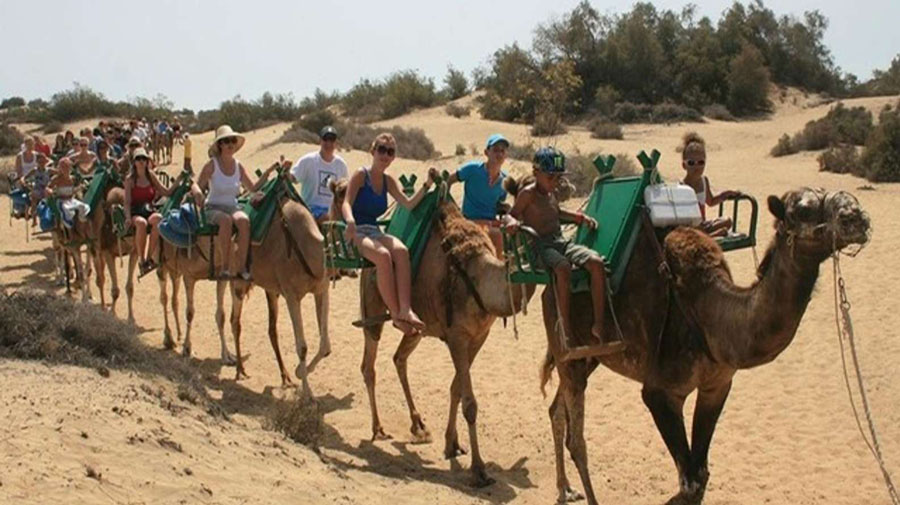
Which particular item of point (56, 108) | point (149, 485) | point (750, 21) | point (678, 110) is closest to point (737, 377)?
point (149, 485)

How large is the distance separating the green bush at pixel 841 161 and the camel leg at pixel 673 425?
21.1 meters

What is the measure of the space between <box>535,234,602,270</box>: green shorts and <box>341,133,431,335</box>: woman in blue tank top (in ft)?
4.74

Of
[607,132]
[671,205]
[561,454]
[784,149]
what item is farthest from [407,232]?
[607,132]

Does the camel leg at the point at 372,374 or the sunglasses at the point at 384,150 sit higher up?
the sunglasses at the point at 384,150

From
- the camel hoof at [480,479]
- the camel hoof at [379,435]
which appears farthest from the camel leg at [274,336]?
the camel hoof at [480,479]

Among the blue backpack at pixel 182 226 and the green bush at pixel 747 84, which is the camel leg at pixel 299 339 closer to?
the blue backpack at pixel 182 226

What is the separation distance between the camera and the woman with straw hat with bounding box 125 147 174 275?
1320cm

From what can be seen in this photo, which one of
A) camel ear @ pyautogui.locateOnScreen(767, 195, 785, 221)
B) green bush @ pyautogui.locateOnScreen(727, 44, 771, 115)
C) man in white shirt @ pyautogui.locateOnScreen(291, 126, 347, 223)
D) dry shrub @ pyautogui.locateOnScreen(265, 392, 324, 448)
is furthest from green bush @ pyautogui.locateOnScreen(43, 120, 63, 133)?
camel ear @ pyautogui.locateOnScreen(767, 195, 785, 221)

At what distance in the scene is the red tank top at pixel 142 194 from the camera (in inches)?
534

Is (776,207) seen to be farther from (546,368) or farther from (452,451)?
(452,451)

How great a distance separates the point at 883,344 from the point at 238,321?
314 inches

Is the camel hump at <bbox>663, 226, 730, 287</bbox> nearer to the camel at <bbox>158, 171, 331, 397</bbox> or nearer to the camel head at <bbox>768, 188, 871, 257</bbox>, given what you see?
the camel head at <bbox>768, 188, 871, 257</bbox>

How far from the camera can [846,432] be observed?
10.3m

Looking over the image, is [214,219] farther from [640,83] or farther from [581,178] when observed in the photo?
[640,83]
